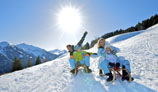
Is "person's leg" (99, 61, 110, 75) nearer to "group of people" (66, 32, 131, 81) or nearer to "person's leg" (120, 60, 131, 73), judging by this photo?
"group of people" (66, 32, 131, 81)

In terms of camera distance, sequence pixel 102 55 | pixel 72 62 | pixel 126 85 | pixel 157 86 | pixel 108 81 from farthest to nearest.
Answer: pixel 72 62
pixel 102 55
pixel 108 81
pixel 126 85
pixel 157 86

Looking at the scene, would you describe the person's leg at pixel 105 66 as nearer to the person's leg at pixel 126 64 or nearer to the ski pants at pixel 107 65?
the ski pants at pixel 107 65

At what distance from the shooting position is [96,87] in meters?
3.54

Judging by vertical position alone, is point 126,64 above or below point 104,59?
below

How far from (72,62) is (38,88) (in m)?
1.57

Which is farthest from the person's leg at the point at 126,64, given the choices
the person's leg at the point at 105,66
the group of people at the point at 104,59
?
the person's leg at the point at 105,66

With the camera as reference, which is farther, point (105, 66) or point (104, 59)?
point (104, 59)

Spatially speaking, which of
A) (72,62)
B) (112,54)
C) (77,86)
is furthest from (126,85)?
(72,62)

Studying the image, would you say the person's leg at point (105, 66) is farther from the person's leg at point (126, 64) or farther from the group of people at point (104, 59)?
the person's leg at point (126, 64)

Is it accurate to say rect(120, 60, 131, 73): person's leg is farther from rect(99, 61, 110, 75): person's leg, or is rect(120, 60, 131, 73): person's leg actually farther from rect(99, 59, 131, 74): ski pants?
rect(99, 61, 110, 75): person's leg

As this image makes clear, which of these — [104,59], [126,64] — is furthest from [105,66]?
[126,64]

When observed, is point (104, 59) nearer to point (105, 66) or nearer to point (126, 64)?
point (105, 66)

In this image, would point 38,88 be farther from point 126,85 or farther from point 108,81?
point 126,85

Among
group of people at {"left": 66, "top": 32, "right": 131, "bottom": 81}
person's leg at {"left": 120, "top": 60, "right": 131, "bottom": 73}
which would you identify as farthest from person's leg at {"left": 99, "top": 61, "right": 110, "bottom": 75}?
person's leg at {"left": 120, "top": 60, "right": 131, "bottom": 73}
